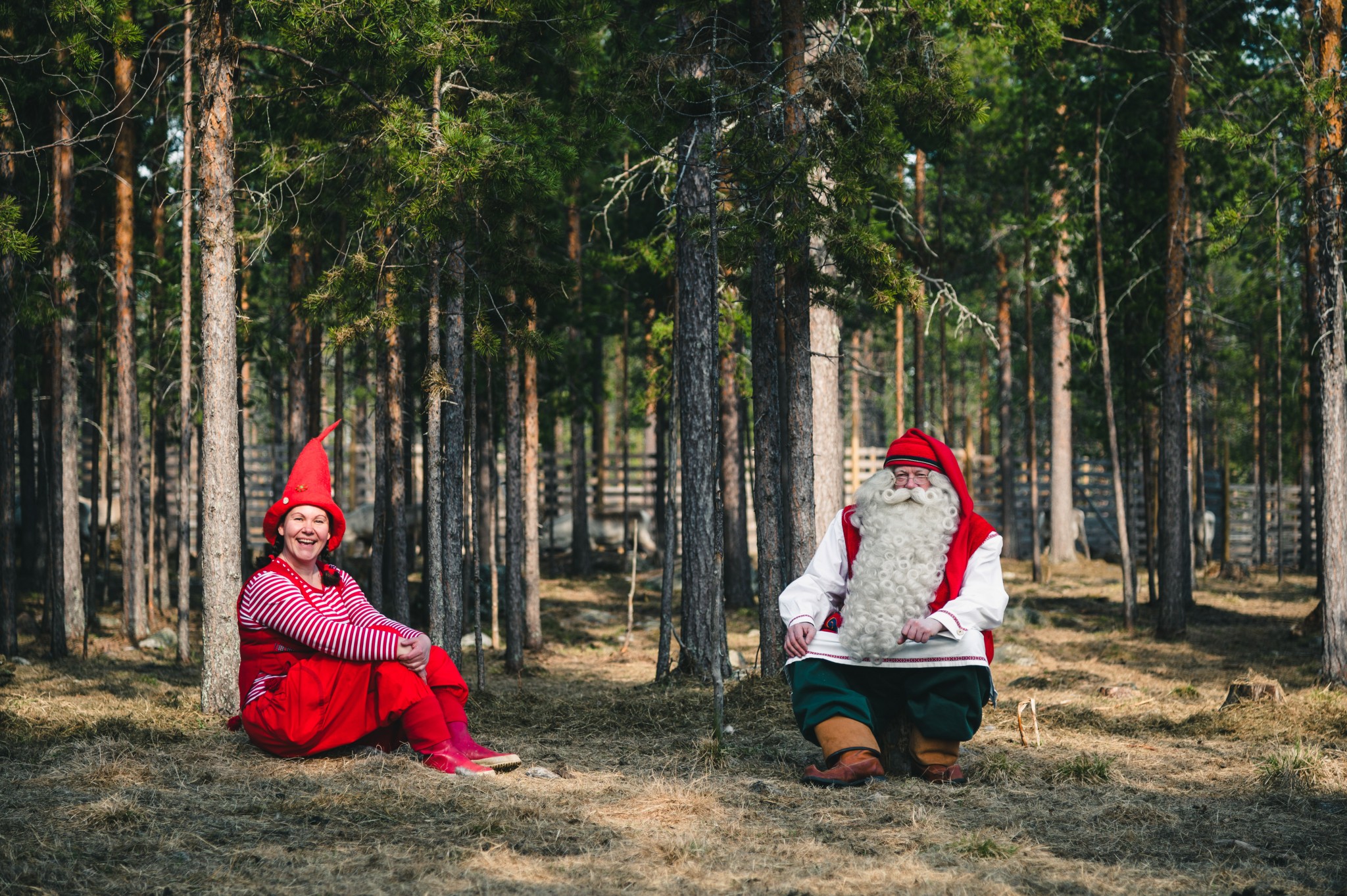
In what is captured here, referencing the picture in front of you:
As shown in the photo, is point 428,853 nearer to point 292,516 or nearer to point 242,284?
point 292,516

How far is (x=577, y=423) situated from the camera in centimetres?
2031

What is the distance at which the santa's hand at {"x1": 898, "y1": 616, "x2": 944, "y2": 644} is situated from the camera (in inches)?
217

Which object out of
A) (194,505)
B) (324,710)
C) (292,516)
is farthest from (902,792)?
(194,505)

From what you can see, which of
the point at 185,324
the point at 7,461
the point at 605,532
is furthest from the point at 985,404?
the point at 7,461

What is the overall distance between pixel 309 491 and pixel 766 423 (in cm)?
447

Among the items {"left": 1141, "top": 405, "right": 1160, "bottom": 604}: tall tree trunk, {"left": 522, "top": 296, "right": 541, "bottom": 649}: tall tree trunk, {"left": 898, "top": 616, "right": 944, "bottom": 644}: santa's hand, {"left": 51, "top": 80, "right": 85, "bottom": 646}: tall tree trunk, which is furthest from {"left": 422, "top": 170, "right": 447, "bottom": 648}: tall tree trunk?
{"left": 1141, "top": 405, "right": 1160, "bottom": 604}: tall tree trunk

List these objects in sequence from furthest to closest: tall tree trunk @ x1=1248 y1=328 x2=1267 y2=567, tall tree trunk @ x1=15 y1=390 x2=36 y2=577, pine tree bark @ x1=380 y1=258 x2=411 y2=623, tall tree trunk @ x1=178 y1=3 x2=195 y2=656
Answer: tall tree trunk @ x1=1248 y1=328 x2=1267 y2=567
tall tree trunk @ x1=15 y1=390 x2=36 y2=577
pine tree bark @ x1=380 y1=258 x2=411 y2=623
tall tree trunk @ x1=178 y1=3 x2=195 y2=656

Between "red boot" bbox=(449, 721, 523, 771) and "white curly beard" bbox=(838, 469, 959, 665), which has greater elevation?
"white curly beard" bbox=(838, 469, 959, 665)

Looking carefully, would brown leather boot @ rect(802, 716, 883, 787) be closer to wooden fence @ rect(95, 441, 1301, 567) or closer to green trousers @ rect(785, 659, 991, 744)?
green trousers @ rect(785, 659, 991, 744)

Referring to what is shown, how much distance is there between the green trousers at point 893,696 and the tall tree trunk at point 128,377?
31.3 feet

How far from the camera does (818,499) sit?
12.3 m

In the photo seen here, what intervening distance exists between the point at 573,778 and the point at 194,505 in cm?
2247

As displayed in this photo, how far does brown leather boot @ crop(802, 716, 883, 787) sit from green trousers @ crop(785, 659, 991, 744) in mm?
51

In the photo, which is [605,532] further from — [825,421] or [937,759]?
[937,759]
